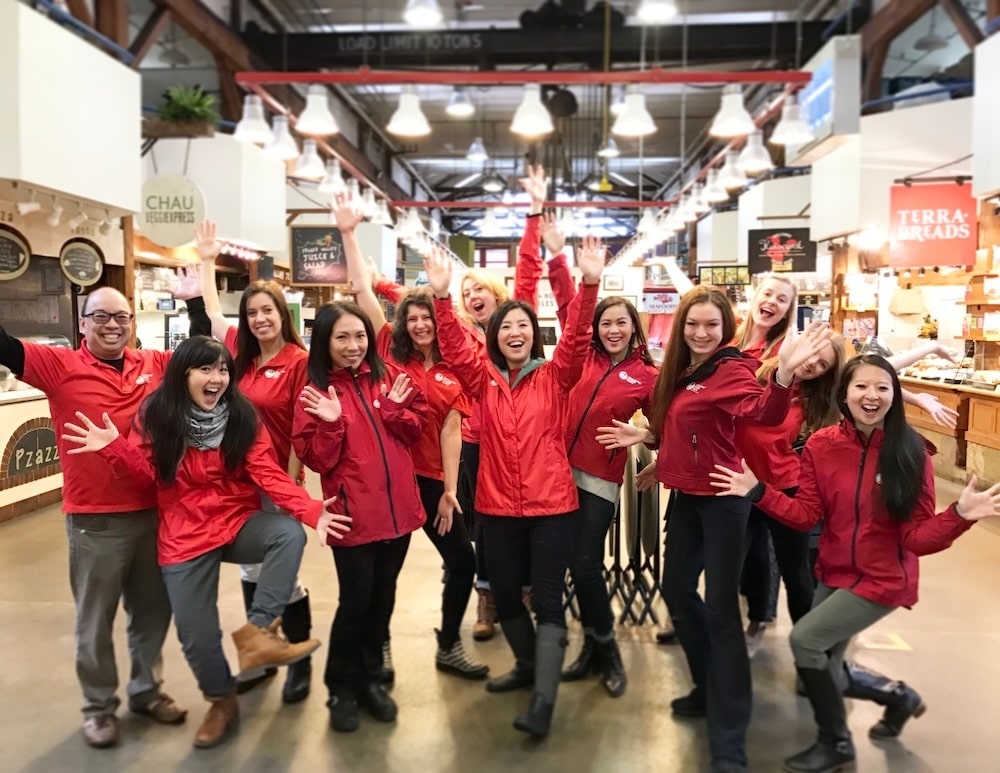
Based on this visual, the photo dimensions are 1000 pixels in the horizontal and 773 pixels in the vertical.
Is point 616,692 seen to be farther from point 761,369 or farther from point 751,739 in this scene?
point 761,369

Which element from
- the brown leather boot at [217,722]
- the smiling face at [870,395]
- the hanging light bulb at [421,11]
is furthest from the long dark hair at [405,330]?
the hanging light bulb at [421,11]

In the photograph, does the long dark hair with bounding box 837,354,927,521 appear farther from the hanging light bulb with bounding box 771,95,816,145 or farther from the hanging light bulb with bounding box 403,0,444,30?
the hanging light bulb with bounding box 771,95,816,145

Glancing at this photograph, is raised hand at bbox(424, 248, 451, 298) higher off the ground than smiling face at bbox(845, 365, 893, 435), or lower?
higher

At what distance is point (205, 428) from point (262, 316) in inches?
21.6

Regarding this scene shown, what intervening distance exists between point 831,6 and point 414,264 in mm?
13372

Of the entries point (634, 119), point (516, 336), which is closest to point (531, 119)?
point (634, 119)

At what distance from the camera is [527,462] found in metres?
2.66

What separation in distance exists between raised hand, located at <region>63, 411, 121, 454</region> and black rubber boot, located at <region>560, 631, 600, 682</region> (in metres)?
2.00

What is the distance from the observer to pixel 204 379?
251cm

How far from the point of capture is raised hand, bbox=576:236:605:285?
2662 mm

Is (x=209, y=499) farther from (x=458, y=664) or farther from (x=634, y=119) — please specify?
(x=634, y=119)

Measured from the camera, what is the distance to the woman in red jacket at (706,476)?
7.96 feet

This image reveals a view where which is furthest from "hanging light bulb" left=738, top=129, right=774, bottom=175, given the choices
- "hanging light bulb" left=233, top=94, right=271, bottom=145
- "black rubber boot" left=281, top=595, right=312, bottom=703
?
"black rubber boot" left=281, top=595, right=312, bottom=703

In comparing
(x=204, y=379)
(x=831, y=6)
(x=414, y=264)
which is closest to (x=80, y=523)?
(x=204, y=379)
